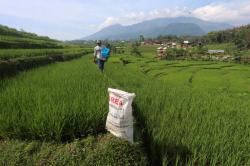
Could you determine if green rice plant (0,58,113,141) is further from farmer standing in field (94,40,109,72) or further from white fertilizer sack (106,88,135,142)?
farmer standing in field (94,40,109,72)

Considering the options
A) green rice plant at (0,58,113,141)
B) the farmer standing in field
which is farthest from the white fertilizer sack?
the farmer standing in field

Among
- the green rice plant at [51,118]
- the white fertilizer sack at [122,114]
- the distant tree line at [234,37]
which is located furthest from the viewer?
the distant tree line at [234,37]

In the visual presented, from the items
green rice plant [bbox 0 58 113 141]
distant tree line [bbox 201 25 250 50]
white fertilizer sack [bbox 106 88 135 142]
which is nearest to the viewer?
white fertilizer sack [bbox 106 88 135 142]

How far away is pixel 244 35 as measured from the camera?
7225cm

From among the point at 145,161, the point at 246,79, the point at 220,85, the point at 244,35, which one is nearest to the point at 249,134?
the point at 145,161

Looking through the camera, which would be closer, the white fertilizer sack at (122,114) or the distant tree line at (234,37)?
the white fertilizer sack at (122,114)

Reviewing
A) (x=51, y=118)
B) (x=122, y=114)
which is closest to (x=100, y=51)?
(x=51, y=118)

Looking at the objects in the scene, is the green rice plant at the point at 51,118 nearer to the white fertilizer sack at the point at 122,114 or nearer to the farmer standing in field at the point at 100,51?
the white fertilizer sack at the point at 122,114

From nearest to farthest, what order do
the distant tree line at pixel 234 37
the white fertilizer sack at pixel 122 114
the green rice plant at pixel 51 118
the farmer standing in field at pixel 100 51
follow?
the white fertilizer sack at pixel 122 114
the green rice plant at pixel 51 118
the farmer standing in field at pixel 100 51
the distant tree line at pixel 234 37

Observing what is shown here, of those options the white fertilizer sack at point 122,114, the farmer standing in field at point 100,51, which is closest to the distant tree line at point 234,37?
the farmer standing in field at point 100,51

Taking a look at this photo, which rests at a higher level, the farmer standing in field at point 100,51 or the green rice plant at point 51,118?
the farmer standing in field at point 100,51

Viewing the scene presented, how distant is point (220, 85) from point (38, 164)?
20.8 meters

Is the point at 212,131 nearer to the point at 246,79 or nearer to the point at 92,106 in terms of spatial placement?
the point at 92,106

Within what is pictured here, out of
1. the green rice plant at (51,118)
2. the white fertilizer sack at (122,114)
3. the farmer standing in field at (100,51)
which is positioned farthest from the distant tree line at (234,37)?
the white fertilizer sack at (122,114)
